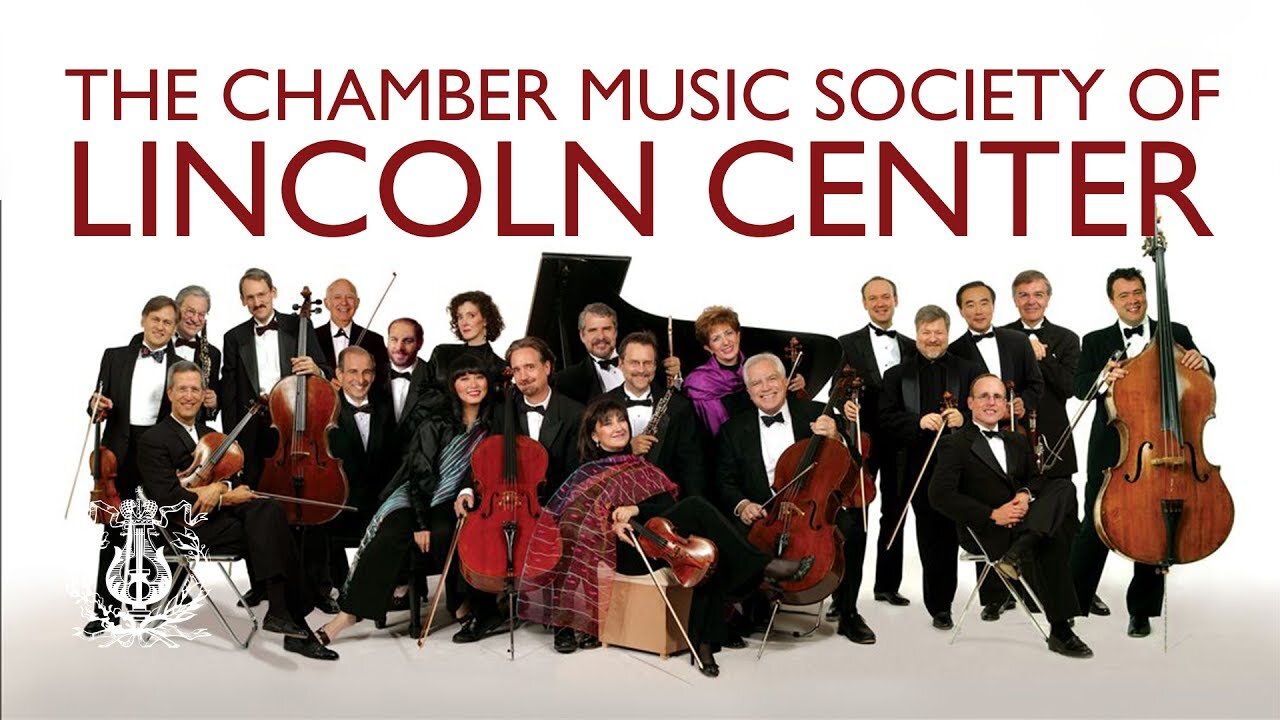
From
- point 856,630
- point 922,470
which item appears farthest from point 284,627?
point 922,470

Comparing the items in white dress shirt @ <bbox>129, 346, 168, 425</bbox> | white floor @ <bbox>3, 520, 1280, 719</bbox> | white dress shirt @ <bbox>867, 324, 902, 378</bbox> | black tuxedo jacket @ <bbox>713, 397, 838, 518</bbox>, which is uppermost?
white dress shirt @ <bbox>867, 324, 902, 378</bbox>

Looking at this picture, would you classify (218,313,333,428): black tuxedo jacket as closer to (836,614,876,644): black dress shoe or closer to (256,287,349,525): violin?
(256,287,349,525): violin

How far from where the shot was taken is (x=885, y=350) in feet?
21.4

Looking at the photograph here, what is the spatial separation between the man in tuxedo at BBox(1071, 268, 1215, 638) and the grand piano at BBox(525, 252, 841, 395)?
110 cm

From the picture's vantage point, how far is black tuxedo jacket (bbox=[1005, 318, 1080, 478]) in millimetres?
6336

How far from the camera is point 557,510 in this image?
5.78 m

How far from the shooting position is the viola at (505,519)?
18.7ft

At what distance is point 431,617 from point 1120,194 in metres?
4.39

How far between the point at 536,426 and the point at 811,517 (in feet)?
3.95

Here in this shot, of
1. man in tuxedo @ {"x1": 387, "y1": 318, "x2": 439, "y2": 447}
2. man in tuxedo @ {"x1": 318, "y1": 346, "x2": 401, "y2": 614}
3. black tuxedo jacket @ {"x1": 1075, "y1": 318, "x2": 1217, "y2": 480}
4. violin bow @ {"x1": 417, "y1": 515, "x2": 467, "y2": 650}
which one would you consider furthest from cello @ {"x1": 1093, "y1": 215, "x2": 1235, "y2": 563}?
man in tuxedo @ {"x1": 318, "y1": 346, "x2": 401, "y2": 614}

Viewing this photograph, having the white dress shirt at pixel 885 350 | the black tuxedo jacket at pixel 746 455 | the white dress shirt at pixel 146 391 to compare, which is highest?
the white dress shirt at pixel 885 350

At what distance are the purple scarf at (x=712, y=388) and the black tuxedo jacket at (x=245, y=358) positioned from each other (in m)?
1.63

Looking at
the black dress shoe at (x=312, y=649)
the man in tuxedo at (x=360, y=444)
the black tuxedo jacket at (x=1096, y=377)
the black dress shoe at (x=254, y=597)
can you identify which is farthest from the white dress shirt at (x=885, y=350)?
the black dress shoe at (x=254, y=597)

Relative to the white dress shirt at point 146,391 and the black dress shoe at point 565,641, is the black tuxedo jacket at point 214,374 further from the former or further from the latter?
the black dress shoe at point 565,641
